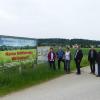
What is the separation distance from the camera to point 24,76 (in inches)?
690

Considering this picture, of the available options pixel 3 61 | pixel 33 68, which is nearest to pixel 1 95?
pixel 3 61

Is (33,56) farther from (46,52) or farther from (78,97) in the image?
(78,97)

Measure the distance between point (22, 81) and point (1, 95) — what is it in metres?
2.95

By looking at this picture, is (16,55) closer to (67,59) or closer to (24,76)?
(24,76)

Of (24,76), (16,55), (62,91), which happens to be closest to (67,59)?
(16,55)

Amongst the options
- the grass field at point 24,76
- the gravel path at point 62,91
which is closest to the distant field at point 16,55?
the grass field at point 24,76

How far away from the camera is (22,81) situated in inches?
643

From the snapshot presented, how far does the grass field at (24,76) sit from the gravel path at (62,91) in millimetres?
524

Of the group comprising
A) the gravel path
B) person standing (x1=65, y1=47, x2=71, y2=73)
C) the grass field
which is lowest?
the gravel path

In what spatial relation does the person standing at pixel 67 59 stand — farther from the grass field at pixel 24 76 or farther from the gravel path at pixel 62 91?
the gravel path at pixel 62 91

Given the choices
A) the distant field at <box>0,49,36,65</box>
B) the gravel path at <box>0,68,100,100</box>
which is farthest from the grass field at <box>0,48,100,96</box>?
the gravel path at <box>0,68,100,100</box>

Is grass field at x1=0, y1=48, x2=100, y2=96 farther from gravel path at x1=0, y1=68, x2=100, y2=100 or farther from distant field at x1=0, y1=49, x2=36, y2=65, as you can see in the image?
gravel path at x1=0, y1=68, x2=100, y2=100

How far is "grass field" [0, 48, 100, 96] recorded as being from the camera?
598 inches

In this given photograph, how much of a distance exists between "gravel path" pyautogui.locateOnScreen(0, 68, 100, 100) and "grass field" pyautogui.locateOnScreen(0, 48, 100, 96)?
0.52m
